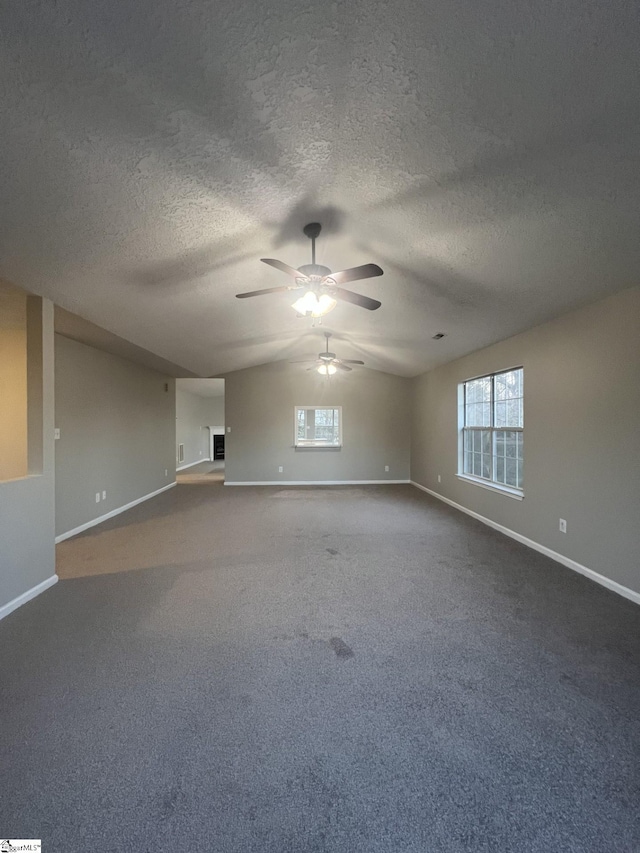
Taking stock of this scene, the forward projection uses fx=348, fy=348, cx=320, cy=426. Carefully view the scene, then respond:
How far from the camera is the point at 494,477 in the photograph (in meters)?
4.68

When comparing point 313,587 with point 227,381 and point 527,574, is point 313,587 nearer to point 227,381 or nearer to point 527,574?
point 527,574

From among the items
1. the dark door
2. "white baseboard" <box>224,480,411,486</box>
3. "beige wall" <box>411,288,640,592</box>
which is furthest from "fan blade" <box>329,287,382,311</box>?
the dark door

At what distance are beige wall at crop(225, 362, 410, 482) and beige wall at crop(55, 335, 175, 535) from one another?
1.66m

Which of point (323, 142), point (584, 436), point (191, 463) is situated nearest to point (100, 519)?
point (323, 142)

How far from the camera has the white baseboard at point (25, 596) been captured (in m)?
2.40

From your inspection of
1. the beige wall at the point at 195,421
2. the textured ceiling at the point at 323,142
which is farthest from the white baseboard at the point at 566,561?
the beige wall at the point at 195,421

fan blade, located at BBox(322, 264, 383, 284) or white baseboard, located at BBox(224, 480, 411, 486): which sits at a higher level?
fan blade, located at BBox(322, 264, 383, 284)

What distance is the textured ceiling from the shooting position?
1.22m

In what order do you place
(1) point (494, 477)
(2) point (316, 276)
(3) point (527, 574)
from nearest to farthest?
(2) point (316, 276) < (3) point (527, 574) < (1) point (494, 477)

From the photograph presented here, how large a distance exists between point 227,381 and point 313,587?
5730 millimetres

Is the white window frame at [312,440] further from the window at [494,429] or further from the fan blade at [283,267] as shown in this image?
the fan blade at [283,267]

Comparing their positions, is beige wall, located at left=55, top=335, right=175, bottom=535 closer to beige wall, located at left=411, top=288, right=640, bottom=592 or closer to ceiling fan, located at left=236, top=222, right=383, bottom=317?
ceiling fan, located at left=236, top=222, right=383, bottom=317

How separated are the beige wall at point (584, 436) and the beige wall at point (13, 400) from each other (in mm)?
5061

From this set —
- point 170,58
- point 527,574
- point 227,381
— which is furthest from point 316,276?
point 227,381
